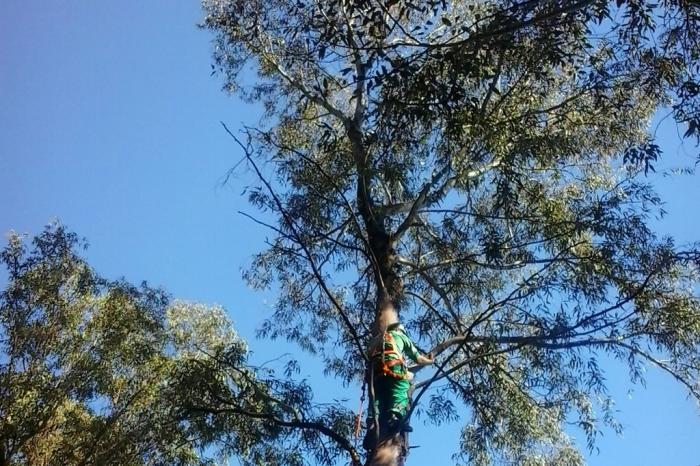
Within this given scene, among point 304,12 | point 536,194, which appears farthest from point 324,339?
point 304,12

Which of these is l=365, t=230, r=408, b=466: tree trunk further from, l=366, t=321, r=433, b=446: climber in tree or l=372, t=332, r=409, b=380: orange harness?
l=372, t=332, r=409, b=380: orange harness

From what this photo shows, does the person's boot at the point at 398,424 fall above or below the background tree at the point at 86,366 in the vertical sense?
below

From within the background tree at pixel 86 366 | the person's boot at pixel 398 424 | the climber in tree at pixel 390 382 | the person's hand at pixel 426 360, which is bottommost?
the person's boot at pixel 398 424

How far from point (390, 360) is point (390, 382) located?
15 centimetres

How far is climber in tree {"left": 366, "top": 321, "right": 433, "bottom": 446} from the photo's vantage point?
484cm

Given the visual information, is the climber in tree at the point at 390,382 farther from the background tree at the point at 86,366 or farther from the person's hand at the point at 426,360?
the background tree at the point at 86,366

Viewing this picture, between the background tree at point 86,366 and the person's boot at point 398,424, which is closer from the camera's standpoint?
the person's boot at point 398,424

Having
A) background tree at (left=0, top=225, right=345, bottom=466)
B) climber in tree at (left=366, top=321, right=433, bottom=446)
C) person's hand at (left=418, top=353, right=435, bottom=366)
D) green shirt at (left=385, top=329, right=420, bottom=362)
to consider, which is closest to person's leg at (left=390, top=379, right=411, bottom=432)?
climber in tree at (left=366, top=321, right=433, bottom=446)

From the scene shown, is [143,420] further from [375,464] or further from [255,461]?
[375,464]

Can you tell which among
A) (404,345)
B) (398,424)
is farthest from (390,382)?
(404,345)

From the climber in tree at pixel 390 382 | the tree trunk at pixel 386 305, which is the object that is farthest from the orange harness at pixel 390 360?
the tree trunk at pixel 386 305

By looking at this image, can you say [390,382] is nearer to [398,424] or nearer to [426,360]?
[398,424]

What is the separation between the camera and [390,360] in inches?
197

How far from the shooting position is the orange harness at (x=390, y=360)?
16.3ft
